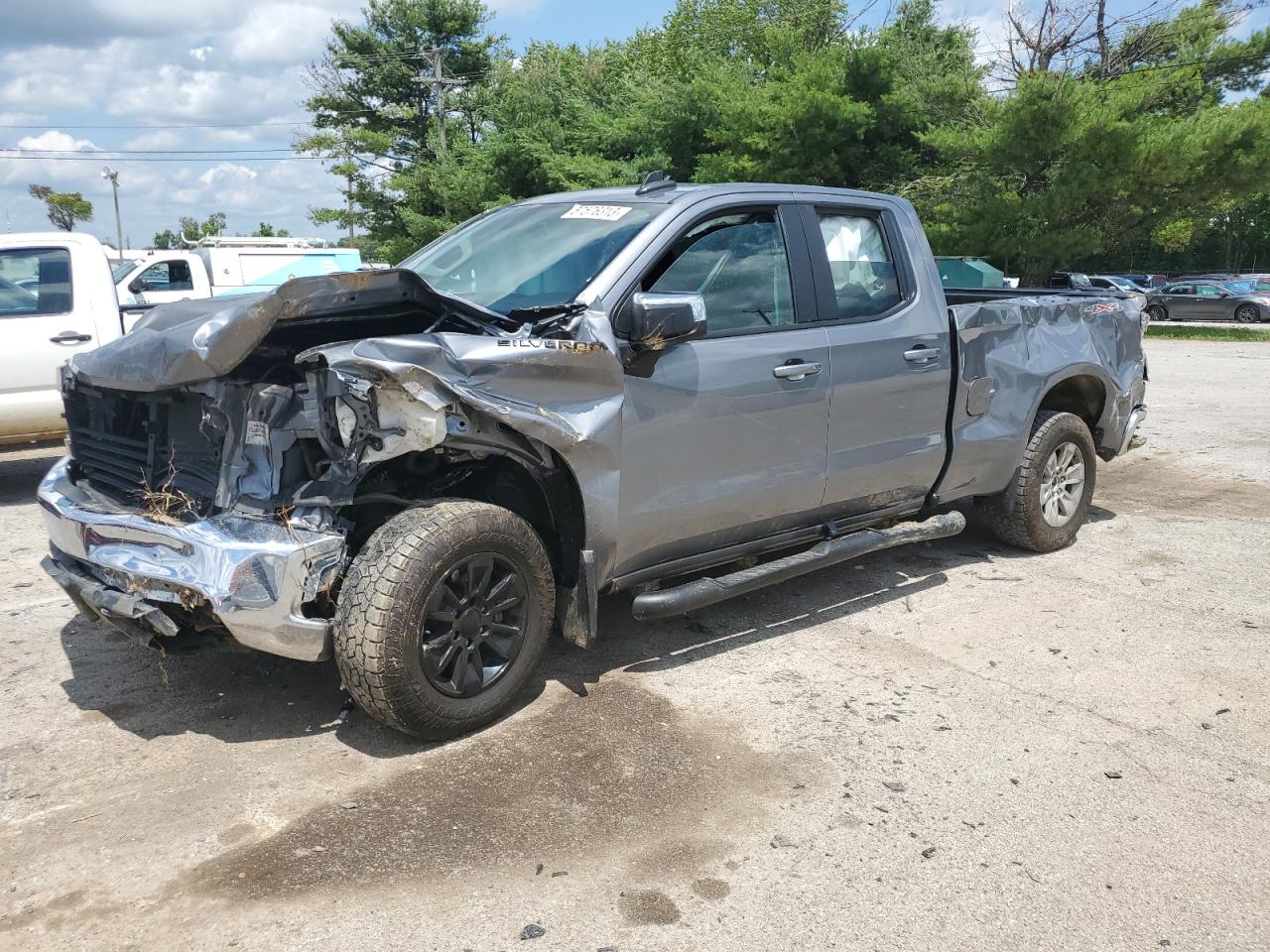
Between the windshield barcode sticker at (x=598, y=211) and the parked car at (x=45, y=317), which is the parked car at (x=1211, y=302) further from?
the windshield barcode sticker at (x=598, y=211)

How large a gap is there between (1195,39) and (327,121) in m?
33.2

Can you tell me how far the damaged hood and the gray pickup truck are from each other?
12mm

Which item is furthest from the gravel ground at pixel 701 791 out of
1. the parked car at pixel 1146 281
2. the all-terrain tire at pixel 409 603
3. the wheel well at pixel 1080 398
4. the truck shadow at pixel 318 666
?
the parked car at pixel 1146 281

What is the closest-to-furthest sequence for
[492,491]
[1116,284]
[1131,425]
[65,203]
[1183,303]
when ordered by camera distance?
1. [492,491]
2. [1131,425]
3. [1183,303]
4. [1116,284]
5. [65,203]

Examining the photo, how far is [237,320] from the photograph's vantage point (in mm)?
3424

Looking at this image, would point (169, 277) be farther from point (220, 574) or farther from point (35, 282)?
point (220, 574)

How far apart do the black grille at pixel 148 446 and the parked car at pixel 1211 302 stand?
3358 centimetres

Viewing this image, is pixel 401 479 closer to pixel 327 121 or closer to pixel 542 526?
pixel 542 526

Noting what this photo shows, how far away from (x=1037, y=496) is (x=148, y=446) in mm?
4590

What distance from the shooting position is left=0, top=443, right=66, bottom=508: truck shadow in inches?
311

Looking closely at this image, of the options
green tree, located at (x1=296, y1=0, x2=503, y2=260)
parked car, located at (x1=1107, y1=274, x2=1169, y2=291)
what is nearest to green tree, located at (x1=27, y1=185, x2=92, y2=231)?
green tree, located at (x1=296, y1=0, x2=503, y2=260)

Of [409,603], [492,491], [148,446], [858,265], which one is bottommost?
[409,603]

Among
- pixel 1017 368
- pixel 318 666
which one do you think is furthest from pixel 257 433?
pixel 1017 368

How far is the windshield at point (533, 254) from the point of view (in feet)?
13.6
